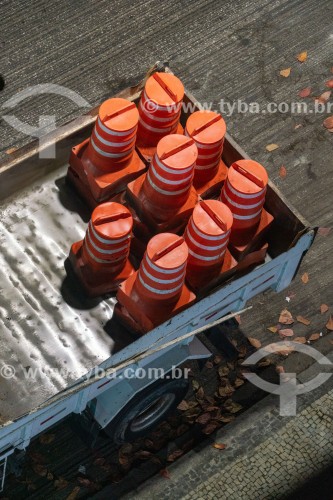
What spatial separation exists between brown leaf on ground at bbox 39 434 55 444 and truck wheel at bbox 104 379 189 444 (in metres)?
0.79

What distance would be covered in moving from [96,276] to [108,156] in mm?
1194

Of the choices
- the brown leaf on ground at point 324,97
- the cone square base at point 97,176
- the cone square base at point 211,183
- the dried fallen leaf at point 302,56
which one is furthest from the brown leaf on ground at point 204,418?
the dried fallen leaf at point 302,56

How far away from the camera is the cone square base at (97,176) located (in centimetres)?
966

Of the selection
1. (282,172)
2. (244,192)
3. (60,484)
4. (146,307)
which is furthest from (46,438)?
(282,172)

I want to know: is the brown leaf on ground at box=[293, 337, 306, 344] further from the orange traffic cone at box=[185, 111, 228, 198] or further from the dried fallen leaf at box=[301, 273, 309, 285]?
the orange traffic cone at box=[185, 111, 228, 198]

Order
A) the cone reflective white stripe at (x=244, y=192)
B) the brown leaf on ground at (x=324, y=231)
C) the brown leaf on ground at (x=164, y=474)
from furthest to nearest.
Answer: the brown leaf on ground at (x=324, y=231) < the brown leaf on ground at (x=164, y=474) < the cone reflective white stripe at (x=244, y=192)

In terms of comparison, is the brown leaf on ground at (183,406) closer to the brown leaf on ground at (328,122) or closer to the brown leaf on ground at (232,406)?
the brown leaf on ground at (232,406)

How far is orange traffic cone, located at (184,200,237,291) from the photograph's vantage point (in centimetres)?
900

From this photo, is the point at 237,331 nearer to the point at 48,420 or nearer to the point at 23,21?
the point at 48,420

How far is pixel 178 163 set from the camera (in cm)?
A: 913

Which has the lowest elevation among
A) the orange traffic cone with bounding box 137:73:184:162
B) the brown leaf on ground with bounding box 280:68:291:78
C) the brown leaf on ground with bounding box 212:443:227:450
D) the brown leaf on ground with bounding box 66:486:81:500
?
the brown leaf on ground with bounding box 212:443:227:450

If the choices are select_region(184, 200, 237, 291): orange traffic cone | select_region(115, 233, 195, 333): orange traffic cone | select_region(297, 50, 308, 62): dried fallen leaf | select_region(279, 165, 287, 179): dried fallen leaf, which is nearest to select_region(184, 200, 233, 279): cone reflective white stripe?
select_region(184, 200, 237, 291): orange traffic cone

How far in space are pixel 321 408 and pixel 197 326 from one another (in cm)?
217

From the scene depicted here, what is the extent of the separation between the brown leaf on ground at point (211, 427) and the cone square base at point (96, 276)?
207cm
